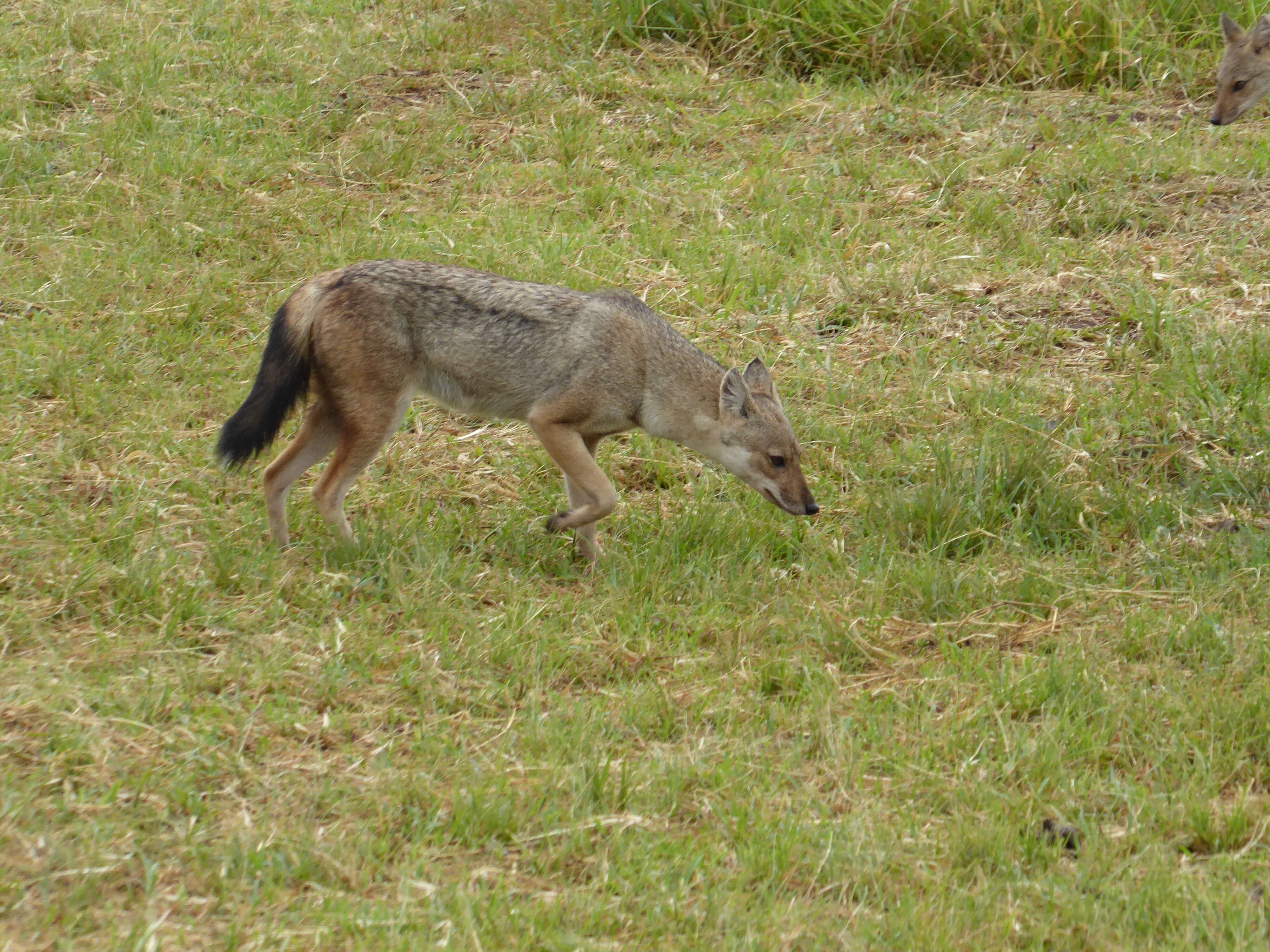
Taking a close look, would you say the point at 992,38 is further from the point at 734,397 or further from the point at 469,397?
the point at 469,397

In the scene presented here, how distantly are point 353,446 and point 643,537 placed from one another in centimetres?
139

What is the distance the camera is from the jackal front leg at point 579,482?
666 centimetres

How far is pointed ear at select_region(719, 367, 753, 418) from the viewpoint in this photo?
7.02 m

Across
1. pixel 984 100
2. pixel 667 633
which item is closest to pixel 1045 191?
pixel 984 100

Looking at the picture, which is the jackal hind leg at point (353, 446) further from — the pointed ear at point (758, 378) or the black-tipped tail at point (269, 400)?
the pointed ear at point (758, 378)

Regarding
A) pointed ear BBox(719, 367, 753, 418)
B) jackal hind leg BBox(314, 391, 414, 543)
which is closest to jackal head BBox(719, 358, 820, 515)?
pointed ear BBox(719, 367, 753, 418)

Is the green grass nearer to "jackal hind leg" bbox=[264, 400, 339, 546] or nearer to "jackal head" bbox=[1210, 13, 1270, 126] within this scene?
"jackal head" bbox=[1210, 13, 1270, 126]

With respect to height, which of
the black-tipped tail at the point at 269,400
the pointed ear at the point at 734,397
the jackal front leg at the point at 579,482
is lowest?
the jackal front leg at the point at 579,482

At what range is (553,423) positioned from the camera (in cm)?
691

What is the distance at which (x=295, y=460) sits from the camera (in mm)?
6785

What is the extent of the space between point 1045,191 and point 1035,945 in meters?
6.86

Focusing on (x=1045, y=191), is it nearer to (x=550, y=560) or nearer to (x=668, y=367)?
(x=668, y=367)

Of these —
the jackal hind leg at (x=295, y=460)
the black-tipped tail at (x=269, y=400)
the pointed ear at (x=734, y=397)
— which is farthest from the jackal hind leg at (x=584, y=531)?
the black-tipped tail at (x=269, y=400)

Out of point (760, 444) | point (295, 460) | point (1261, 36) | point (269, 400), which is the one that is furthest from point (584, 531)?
point (1261, 36)
